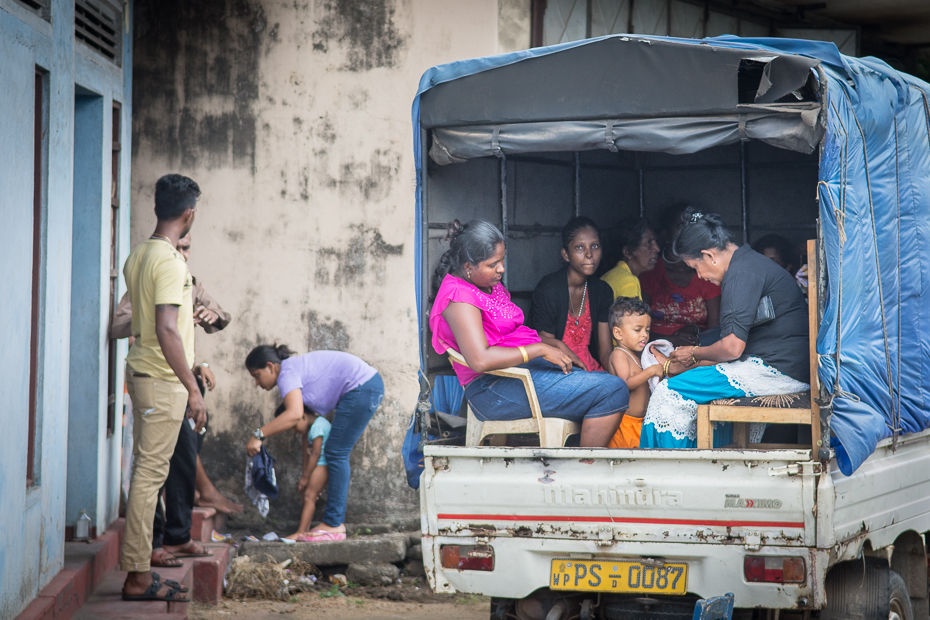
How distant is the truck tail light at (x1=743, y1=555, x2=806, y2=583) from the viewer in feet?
11.5

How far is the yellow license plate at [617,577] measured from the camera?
370cm

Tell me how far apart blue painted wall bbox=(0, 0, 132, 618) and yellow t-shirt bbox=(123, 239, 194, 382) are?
0.34 m

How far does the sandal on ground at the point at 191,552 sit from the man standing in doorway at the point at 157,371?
67 centimetres

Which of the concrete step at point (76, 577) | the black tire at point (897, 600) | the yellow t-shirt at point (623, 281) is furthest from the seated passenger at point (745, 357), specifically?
the concrete step at point (76, 577)

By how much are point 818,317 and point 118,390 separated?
4.19 m

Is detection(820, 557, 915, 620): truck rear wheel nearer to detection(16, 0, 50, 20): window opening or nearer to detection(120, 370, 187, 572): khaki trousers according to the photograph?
detection(120, 370, 187, 572): khaki trousers

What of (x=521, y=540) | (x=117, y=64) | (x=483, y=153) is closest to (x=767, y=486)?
(x=521, y=540)

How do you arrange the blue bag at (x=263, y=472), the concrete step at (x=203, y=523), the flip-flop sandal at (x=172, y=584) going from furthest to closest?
the blue bag at (x=263, y=472) < the concrete step at (x=203, y=523) < the flip-flop sandal at (x=172, y=584)

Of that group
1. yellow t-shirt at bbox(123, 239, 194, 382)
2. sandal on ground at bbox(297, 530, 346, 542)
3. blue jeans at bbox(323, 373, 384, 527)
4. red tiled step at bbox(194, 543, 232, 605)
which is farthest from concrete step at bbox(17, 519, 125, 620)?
blue jeans at bbox(323, 373, 384, 527)

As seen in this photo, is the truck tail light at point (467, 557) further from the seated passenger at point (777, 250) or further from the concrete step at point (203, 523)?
the seated passenger at point (777, 250)

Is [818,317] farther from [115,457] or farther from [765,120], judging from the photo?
[115,457]

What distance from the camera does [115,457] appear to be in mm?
5895

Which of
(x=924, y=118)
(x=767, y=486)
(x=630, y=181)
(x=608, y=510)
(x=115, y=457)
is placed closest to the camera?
(x=767, y=486)

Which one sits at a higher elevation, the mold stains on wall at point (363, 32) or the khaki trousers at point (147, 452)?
the mold stains on wall at point (363, 32)
